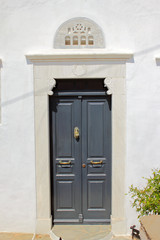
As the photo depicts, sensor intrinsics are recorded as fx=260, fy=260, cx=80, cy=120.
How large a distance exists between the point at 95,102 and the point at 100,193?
1723 millimetres

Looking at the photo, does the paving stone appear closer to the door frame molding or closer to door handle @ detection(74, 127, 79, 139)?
the door frame molding

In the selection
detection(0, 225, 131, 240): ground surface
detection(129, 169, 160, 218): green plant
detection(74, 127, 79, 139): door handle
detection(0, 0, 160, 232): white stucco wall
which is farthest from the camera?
detection(74, 127, 79, 139): door handle

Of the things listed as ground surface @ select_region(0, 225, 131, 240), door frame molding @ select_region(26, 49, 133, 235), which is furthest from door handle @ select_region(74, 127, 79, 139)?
ground surface @ select_region(0, 225, 131, 240)

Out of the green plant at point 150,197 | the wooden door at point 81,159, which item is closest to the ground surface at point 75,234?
the wooden door at point 81,159

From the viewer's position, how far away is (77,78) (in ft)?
15.1

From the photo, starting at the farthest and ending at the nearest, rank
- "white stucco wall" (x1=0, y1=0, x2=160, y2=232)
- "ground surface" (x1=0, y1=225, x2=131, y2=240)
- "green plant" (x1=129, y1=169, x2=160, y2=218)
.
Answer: "ground surface" (x1=0, y1=225, x2=131, y2=240) < "white stucco wall" (x1=0, y1=0, x2=160, y2=232) < "green plant" (x1=129, y1=169, x2=160, y2=218)

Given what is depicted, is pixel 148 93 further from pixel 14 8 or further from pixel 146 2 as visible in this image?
pixel 14 8

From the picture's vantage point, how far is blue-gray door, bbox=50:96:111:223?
190 inches

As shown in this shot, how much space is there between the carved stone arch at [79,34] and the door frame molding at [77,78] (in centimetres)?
17

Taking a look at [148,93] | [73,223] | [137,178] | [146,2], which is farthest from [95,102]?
[73,223]

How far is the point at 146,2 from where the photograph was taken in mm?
4453

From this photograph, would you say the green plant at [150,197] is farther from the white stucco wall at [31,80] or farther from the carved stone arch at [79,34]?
the carved stone arch at [79,34]

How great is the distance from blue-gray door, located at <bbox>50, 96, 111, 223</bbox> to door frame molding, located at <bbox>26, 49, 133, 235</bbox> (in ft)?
0.72

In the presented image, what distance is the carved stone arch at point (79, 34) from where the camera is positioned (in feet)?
14.9
